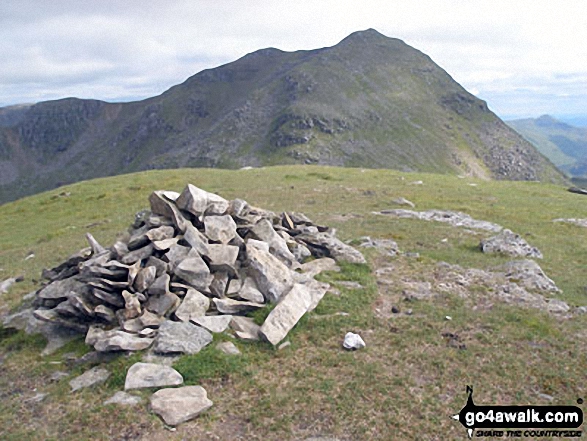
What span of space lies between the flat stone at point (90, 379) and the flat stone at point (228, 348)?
3.30m

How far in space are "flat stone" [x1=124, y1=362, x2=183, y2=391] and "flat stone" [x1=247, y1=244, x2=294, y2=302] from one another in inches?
189

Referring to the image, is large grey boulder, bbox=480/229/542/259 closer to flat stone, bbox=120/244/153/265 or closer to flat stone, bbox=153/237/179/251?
flat stone, bbox=153/237/179/251

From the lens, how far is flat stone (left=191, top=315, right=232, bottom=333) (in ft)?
48.4

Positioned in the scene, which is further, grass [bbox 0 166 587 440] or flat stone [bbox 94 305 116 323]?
flat stone [bbox 94 305 116 323]

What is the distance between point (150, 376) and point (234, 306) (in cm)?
403

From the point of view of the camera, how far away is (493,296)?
18.9 metres

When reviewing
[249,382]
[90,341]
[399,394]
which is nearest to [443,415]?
[399,394]

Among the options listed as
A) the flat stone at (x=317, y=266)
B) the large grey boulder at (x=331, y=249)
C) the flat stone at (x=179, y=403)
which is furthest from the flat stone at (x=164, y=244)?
the large grey boulder at (x=331, y=249)

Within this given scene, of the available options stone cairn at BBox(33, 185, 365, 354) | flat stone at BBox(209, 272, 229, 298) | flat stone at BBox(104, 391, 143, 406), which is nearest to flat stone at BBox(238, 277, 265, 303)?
stone cairn at BBox(33, 185, 365, 354)

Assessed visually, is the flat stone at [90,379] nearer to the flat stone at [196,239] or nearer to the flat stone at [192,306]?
the flat stone at [192,306]

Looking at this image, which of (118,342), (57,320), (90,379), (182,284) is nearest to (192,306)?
(182,284)

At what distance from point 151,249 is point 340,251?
29.5ft

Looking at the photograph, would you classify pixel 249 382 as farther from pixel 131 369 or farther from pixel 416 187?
pixel 416 187

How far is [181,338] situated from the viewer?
45.9 feet
